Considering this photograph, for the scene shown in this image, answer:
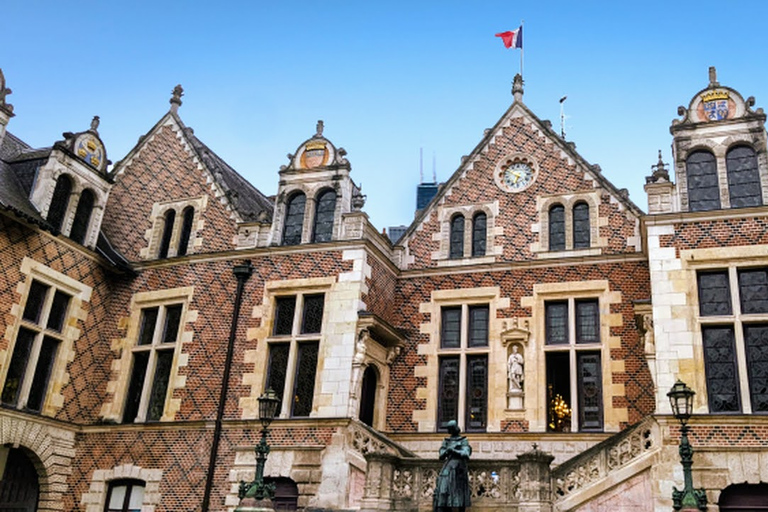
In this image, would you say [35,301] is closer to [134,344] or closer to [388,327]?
[134,344]

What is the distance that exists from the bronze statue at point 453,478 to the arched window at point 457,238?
22.3 ft

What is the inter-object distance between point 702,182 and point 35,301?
14.5 metres

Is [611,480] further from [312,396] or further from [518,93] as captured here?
[518,93]

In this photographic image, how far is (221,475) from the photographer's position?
54.1 feet

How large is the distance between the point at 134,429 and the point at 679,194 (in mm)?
12648

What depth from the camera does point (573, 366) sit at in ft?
54.8

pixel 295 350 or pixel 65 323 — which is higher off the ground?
pixel 65 323

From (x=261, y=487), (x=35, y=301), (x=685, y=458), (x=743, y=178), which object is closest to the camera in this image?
(x=685, y=458)

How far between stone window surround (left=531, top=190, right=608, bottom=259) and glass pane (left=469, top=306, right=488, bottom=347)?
1844 millimetres

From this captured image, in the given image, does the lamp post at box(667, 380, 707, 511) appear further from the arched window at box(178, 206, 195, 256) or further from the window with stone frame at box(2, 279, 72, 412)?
the window with stone frame at box(2, 279, 72, 412)

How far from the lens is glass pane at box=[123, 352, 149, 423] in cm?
1852

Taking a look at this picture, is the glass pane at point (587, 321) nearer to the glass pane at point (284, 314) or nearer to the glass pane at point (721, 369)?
the glass pane at point (721, 369)

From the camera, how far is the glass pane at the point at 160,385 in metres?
18.2

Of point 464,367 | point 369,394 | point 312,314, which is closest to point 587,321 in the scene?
point 464,367
